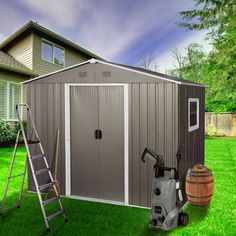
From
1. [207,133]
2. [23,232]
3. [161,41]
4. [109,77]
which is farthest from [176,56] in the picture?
[23,232]

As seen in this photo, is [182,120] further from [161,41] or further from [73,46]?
[161,41]

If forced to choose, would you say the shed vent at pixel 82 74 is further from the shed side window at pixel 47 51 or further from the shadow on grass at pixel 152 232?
the shed side window at pixel 47 51

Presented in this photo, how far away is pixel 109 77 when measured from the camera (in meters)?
5.54

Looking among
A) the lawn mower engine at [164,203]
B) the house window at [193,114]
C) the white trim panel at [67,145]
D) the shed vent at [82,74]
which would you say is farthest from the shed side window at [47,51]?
the lawn mower engine at [164,203]

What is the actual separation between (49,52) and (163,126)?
511 inches

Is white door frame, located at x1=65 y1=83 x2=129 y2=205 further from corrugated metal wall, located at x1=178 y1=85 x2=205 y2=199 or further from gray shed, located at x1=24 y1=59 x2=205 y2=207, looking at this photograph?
corrugated metal wall, located at x1=178 y1=85 x2=205 y2=199

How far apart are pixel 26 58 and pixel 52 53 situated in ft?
5.83

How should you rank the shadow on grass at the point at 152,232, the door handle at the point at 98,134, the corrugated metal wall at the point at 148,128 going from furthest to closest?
1. the door handle at the point at 98,134
2. the corrugated metal wall at the point at 148,128
3. the shadow on grass at the point at 152,232

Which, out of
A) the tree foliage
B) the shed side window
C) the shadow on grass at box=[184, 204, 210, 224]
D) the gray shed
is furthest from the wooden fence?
the shadow on grass at box=[184, 204, 210, 224]

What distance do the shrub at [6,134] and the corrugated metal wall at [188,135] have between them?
8.57 metres

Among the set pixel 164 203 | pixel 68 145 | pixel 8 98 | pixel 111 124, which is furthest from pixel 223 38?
pixel 164 203

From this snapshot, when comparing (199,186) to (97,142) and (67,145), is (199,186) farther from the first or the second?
(67,145)

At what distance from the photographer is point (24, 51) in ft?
51.9

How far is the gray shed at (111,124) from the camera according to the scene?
524cm
